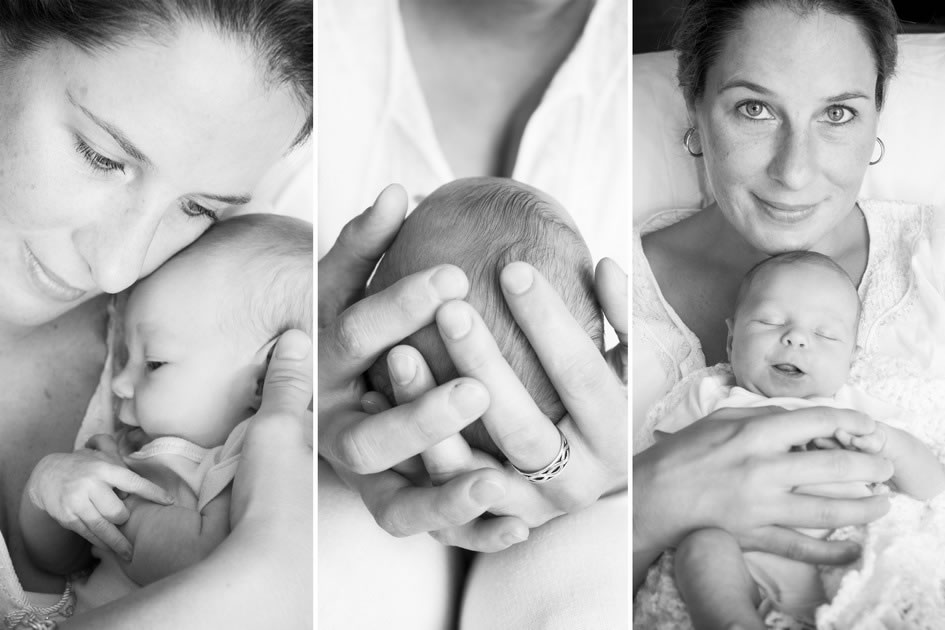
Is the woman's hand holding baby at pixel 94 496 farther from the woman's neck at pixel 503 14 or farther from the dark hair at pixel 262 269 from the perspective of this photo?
the woman's neck at pixel 503 14

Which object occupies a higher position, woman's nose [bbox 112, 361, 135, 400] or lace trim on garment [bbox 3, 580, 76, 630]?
woman's nose [bbox 112, 361, 135, 400]

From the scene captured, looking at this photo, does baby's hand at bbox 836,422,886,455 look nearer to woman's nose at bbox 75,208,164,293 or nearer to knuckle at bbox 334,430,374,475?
knuckle at bbox 334,430,374,475

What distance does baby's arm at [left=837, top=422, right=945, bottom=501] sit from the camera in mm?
1017

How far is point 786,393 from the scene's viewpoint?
3.45 ft

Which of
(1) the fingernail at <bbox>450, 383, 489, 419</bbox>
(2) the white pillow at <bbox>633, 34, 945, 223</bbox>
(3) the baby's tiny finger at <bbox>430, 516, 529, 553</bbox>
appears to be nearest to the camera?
(1) the fingernail at <bbox>450, 383, 489, 419</bbox>

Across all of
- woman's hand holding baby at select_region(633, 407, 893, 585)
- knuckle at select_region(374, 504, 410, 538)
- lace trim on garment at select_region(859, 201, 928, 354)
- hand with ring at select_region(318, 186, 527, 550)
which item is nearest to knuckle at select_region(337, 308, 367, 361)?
hand with ring at select_region(318, 186, 527, 550)

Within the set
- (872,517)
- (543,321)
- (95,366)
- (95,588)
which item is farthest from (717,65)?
(95,588)

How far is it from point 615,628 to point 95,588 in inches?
27.4

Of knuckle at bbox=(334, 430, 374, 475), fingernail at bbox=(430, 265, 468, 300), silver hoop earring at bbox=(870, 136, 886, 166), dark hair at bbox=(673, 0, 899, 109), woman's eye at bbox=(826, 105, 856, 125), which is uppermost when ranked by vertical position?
dark hair at bbox=(673, 0, 899, 109)

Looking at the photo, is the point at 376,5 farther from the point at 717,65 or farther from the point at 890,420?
the point at 890,420

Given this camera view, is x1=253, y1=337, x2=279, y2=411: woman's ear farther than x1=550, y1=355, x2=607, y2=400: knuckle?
Yes

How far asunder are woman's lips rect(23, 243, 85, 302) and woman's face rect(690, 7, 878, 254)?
0.92 meters

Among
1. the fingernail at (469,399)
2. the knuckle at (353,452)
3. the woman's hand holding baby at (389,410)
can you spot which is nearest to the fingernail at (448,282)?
the woman's hand holding baby at (389,410)

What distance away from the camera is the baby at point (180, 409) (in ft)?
3.39
